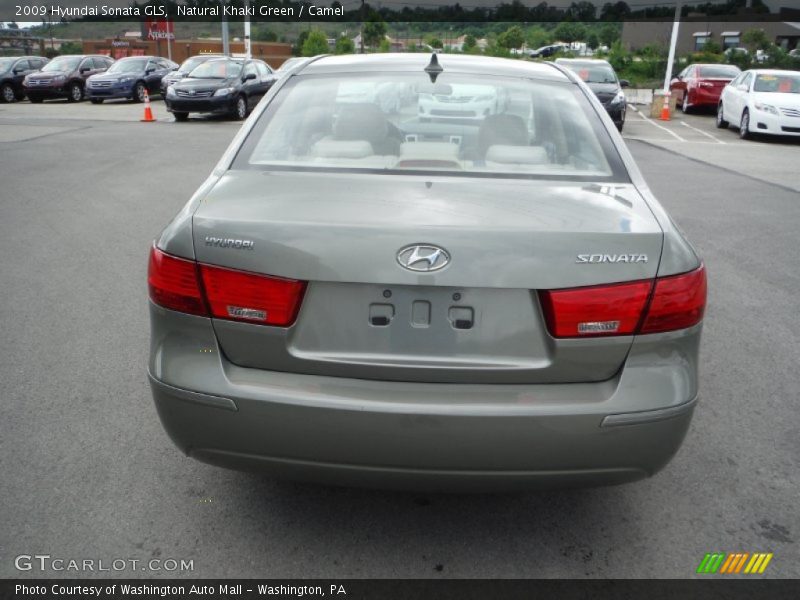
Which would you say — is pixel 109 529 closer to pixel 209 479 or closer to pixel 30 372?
pixel 209 479

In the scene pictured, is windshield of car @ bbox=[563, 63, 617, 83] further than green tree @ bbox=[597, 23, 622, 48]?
No

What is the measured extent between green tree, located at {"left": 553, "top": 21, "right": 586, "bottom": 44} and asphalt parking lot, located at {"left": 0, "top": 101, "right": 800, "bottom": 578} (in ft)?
247

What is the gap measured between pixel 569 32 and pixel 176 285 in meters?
83.2

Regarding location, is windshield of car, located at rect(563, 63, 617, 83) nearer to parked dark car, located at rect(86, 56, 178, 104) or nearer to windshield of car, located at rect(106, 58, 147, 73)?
parked dark car, located at rect(86, 56, 178, 104)

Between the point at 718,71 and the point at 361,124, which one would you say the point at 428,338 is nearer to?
the point at 361,124

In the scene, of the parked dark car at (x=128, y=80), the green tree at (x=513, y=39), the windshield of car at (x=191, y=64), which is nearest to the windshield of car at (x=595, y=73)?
the windshield of car at (x=191, y=64)

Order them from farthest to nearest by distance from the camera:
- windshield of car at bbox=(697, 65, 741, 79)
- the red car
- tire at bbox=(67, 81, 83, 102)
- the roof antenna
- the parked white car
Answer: tire at bbox=(67, 81, 83, 102), windshield of car at bbox=(697, 65, 741, 79), the red car, the parked white car, the roof antenna

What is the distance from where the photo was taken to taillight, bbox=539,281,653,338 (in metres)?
2.26

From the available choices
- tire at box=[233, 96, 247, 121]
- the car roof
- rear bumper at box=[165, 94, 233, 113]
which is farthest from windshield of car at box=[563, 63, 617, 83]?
the car roof

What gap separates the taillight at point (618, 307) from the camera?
226 centimetres

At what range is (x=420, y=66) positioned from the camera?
3520mm

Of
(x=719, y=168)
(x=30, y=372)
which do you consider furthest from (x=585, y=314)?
(x=719, y=168)

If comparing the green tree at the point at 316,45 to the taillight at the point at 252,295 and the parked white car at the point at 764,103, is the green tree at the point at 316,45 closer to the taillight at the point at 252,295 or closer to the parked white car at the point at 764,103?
the parked white car at the point at 764,103

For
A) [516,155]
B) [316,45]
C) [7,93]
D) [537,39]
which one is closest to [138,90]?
[7,93]
